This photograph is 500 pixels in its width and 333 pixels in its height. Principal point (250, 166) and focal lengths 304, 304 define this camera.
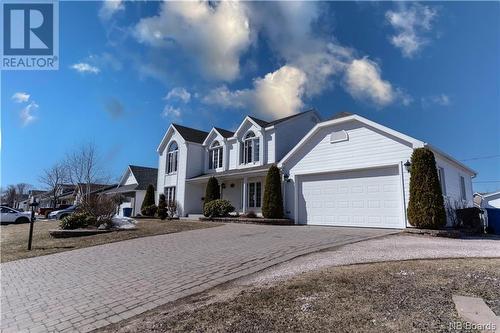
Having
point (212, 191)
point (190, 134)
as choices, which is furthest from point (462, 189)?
point (190, 134)

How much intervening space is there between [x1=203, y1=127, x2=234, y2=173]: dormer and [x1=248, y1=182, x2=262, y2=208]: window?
140 inches

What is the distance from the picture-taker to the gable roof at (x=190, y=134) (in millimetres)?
27120

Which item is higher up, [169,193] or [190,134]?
[190,134]

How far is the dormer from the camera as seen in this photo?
82.0 feet

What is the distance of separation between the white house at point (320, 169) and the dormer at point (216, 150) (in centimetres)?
8

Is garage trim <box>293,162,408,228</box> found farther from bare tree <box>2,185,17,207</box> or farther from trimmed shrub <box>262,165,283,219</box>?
bare tree <box>2,185,17,207</box>

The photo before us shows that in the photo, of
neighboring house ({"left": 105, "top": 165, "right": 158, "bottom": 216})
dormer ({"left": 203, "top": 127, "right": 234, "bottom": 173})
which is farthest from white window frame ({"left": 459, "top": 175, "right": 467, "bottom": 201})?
neighboring house ({"left": 105, "top": 165, "right": 158, "bottom": 216})

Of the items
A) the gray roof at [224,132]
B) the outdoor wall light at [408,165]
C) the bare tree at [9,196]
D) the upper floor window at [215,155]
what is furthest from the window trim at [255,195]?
the bare tree at [9,196]

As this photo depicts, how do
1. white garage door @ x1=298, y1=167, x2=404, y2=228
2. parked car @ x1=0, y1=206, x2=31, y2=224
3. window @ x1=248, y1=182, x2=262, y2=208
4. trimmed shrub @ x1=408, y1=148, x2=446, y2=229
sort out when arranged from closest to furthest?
trimmed shrub @ x1=408, y1=148, x2=446, y2=229, white garage door @ x1=298, y1=167, x2=404, y2=228, window @ x1=248, y1=182, x2=262, y2=208, parked car @ x1=0, y1=206, x2=31, y2=224

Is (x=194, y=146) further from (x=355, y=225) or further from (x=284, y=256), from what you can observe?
(x=284, y=256)

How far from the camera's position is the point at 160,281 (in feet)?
20.2

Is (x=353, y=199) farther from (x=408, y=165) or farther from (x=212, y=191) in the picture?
(x=212, y=191)

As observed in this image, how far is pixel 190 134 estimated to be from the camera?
28000 mm

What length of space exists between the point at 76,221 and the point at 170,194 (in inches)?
490
